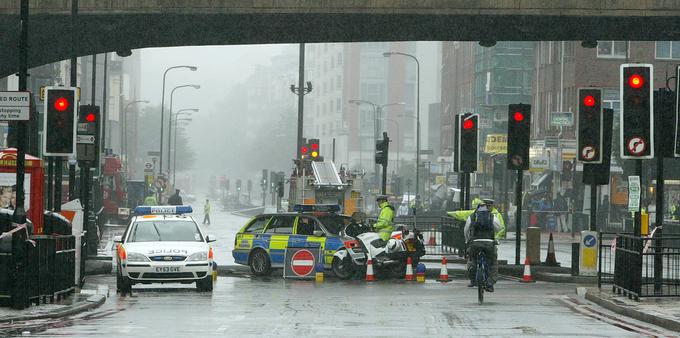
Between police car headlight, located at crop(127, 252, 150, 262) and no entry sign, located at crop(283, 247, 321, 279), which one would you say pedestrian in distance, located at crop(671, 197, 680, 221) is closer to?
no entry sign, located at crop(283, 247, 321, 279)

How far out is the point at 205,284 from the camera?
24.6 m

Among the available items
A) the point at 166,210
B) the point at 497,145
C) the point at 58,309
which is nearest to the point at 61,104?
the point at 166,210

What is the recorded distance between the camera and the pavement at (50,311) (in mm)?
17045

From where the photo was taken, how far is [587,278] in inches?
1125

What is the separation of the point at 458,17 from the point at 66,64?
77.5 metres

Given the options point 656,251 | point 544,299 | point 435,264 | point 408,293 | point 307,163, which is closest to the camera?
point 656,251

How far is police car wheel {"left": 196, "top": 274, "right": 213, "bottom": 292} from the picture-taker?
24484 mm

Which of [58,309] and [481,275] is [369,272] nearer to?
[481,275]

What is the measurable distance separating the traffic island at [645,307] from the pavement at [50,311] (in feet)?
25.1

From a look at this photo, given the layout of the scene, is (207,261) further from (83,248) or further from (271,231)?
(271,231)

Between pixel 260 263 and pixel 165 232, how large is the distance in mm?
4508

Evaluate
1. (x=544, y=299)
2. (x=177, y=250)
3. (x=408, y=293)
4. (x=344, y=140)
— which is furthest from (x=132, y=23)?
(x=344, y=140)

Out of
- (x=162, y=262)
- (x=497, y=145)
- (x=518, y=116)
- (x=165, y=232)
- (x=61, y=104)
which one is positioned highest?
(x=497, y=145)

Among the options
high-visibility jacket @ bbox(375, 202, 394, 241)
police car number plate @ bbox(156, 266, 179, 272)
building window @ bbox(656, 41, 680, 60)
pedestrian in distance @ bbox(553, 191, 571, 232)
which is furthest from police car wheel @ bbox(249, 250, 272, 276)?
building window @ bbox(656, 41, 680, 60)
